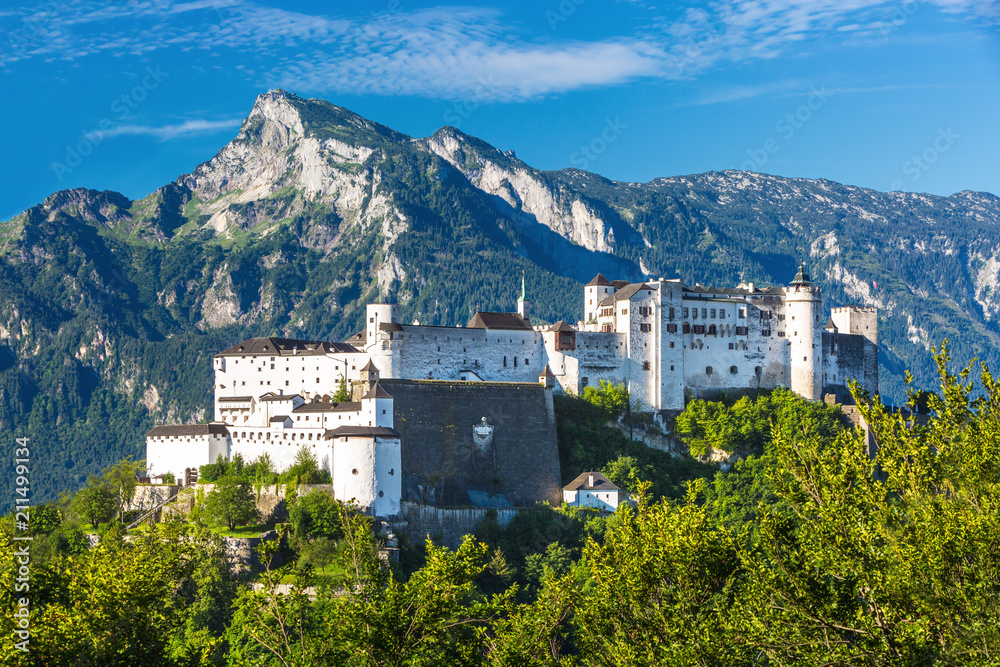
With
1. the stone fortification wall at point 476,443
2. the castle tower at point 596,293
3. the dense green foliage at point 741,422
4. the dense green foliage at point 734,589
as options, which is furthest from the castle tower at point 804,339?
the dense green foliage at point 734,589

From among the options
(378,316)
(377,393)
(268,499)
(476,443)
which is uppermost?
(378,316)

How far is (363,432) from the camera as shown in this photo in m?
67.7

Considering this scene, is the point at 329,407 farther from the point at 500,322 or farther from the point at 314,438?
the point at 500,322

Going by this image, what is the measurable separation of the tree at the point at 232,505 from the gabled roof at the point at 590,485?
22183 millimetres

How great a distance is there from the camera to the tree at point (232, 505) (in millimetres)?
68375

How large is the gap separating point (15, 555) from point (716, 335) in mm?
71165

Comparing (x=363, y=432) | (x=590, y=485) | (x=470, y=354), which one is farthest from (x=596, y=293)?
(x=363, y=432)

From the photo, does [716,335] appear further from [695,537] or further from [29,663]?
[29,663]

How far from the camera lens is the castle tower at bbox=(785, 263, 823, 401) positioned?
317 ft

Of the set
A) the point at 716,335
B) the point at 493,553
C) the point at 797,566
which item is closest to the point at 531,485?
the point at 493,553

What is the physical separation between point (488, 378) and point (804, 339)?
29.0m

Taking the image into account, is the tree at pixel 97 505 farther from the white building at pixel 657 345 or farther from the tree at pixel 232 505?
the white building at pixel 657 345

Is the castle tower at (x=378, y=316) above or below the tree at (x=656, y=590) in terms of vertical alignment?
above

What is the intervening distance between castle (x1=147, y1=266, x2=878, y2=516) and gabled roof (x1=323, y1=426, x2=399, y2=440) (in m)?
0.13
